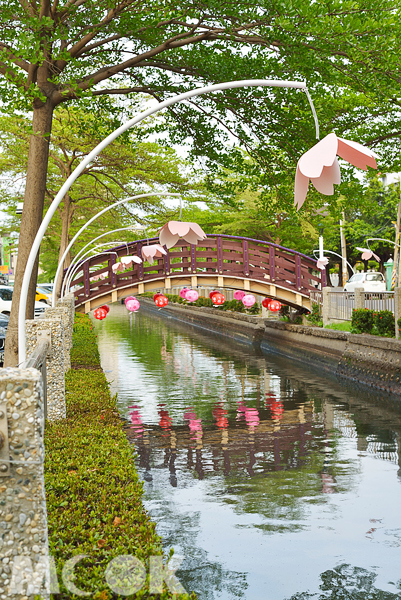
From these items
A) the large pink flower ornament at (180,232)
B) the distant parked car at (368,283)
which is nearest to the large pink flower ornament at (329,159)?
the large pink flower ornament at (180,232)

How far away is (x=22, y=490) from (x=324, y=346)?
72.5 ft

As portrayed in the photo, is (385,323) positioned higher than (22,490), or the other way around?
(385,323)

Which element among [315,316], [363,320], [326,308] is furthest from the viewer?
[315,316]

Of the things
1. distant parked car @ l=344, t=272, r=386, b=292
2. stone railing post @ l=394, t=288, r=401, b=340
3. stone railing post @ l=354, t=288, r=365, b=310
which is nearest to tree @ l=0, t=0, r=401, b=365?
stone railing post @ l=394, t=288, r=401, b=340

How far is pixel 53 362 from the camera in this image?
12117 mm

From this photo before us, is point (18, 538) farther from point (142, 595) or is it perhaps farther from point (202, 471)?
point (202, 471)

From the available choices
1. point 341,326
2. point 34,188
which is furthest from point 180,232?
point 341,326

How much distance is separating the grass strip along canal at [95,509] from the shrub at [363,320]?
1261cm

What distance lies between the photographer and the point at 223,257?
30.0 m

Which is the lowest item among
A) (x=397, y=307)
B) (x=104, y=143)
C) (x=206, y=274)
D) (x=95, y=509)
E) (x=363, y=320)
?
(x=95, y=509)

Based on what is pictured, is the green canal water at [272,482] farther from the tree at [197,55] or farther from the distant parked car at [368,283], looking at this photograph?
the distant parked car at [368,283]

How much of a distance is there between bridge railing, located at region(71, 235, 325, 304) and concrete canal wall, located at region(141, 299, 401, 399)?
240cm

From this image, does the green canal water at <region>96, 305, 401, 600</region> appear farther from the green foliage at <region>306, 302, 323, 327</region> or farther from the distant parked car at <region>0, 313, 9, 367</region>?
the green foliage at <region>306, 302, 323, 327</region>

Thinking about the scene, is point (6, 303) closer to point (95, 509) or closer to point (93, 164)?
point (93, 164)
